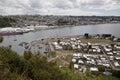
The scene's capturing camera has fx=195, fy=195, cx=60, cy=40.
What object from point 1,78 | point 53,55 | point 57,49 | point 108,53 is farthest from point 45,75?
point 57,49

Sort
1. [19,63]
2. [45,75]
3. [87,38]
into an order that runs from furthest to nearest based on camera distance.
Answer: [87,38]
[19,63]
[45,75]

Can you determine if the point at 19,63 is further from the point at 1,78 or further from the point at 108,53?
the point at 108,53

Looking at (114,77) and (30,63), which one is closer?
(30,63)

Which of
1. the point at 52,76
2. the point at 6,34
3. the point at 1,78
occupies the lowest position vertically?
the point at 6,34

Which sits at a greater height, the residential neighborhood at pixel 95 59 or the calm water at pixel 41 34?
the residential neighborhood at pixel 95 59

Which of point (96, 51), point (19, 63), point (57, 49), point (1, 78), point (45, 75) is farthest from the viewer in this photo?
point (57, 49)

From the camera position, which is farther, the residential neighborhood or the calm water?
the calm water

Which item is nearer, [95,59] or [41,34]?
[95,59]

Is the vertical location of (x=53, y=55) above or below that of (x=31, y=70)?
below

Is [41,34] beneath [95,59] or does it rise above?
beneath

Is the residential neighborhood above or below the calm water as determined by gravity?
above

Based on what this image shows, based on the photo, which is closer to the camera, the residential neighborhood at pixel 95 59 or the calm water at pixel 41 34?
the residential neighborhood at pixel 95 59
